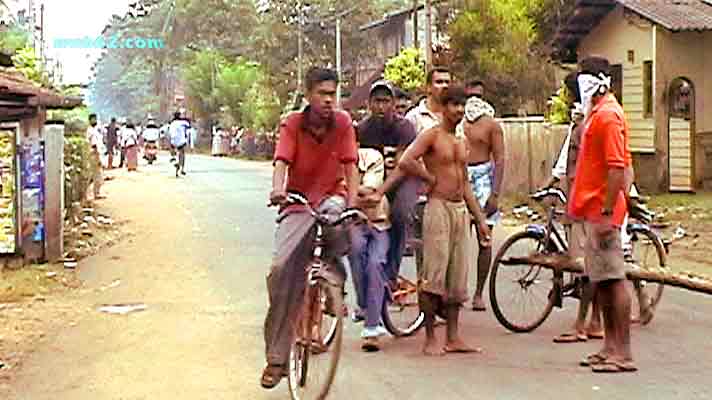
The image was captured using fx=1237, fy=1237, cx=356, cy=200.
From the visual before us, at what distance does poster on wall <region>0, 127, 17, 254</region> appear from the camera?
1472 centimetres

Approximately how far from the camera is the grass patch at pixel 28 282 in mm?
12781

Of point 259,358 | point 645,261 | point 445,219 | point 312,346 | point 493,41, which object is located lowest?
point 259,358

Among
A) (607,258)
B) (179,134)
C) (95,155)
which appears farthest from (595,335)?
(179,134)

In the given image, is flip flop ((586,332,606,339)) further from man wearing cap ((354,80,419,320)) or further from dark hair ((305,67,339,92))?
dark hair ((305,67,339,92))

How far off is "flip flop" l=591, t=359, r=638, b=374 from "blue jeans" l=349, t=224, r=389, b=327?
68.0 inches

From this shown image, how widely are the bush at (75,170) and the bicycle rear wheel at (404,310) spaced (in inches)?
320

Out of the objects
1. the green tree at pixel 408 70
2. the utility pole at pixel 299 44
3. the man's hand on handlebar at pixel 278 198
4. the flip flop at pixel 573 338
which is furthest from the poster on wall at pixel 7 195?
the utility pole at pixel 299 44

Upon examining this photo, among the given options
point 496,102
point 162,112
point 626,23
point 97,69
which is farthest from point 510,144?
point 97,69

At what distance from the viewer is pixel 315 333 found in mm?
7559

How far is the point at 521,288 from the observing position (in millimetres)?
10141

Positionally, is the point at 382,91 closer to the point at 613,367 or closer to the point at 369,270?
the point at 369,270

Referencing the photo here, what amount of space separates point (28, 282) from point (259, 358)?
17.4 ft

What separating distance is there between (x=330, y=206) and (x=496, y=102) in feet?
75.1

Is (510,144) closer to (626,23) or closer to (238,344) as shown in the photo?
(626,23)
